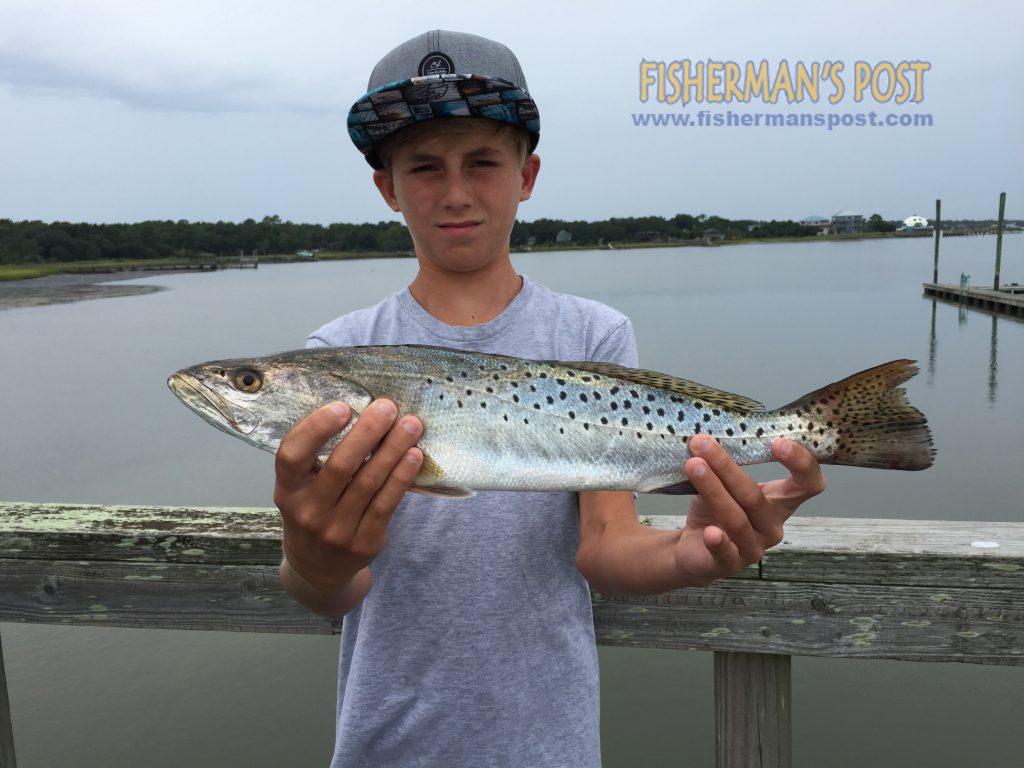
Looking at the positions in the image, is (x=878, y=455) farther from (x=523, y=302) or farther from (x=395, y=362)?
(x=395, y=362)

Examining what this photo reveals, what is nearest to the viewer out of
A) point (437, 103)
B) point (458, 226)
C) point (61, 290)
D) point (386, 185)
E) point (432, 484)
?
point (432, 484)

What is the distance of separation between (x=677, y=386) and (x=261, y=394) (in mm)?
1390

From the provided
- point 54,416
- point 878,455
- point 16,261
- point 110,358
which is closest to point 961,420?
point 878,455

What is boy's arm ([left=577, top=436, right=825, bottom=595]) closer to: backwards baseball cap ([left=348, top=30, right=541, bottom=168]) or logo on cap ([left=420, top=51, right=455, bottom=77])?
backwards baseball cap ([left=348, top=30, right=541, bottom=168])

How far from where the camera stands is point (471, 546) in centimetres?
250

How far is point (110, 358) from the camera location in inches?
1123

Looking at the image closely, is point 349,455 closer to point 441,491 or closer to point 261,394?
point 441,491

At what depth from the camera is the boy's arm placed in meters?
2.13

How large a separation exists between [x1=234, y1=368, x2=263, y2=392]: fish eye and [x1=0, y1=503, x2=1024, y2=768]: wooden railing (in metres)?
0.51

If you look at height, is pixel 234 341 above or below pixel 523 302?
below

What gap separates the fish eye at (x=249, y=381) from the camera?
2.48m

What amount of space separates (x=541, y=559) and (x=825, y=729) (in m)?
5.23

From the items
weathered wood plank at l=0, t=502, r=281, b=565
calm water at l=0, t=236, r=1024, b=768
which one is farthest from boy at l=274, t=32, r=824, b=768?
calm water at l=0, t=236, r=1024, b=768

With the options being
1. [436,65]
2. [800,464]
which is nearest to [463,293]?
[436,65]
